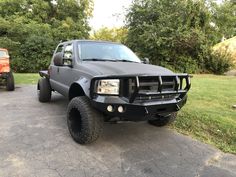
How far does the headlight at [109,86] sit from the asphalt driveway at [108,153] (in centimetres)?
94

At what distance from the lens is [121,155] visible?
3955 mm

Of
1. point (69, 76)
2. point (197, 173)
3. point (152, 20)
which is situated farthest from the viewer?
point (152, 20)

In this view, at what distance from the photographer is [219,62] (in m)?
18.0

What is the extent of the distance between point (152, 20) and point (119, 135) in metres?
15.7

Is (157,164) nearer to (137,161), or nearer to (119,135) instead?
(137,161)

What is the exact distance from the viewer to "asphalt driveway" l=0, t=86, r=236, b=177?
3.47 m

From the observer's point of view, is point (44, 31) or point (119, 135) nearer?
point (119, 135)

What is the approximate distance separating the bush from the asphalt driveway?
14121 millimetres

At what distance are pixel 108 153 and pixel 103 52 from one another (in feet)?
7.49

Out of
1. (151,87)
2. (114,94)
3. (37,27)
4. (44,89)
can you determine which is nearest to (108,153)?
(114,94)

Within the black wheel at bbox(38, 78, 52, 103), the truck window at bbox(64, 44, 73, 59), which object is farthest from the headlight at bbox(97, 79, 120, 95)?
the black wheel at bbox(38, 78, 52, 103)

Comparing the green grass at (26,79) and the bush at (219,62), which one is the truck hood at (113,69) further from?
the bush at (219,62)

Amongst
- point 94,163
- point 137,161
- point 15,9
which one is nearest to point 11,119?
point 94,163

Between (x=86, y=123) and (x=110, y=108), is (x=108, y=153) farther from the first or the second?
(x=110, y=108)
